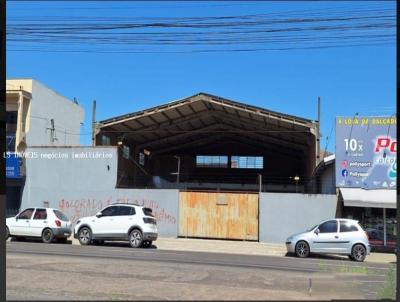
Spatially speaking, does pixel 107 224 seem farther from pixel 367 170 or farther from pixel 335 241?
pixel 367 170

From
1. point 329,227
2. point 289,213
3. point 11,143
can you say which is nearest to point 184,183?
point 11,143

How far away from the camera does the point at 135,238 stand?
72.5 ft

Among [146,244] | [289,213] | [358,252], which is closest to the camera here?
[358,252]

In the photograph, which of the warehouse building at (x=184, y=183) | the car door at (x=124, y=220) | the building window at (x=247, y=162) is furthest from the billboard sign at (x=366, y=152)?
the building window at (x=247, y=162)

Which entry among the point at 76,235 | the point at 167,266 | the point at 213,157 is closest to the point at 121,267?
the point at 167,266

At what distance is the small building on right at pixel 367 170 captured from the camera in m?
25.4

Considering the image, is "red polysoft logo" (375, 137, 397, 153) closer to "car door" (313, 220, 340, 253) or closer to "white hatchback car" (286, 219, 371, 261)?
"white hatchback car" (286, 219, 371, 261)

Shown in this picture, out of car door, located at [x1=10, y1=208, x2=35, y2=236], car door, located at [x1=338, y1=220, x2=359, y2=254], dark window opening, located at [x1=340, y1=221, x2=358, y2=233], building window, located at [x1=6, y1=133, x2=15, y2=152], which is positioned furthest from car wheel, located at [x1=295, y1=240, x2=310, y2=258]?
building window, located at [x1=6, y1=133, x2=15, y2=152]

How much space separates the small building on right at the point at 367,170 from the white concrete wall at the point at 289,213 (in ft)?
2.50

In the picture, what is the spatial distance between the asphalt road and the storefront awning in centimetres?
1042

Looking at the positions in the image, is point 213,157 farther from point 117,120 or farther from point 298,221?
point 298,221

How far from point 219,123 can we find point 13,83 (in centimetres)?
1477

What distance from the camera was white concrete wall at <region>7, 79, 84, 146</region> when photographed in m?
32.6

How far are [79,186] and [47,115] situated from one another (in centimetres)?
788
